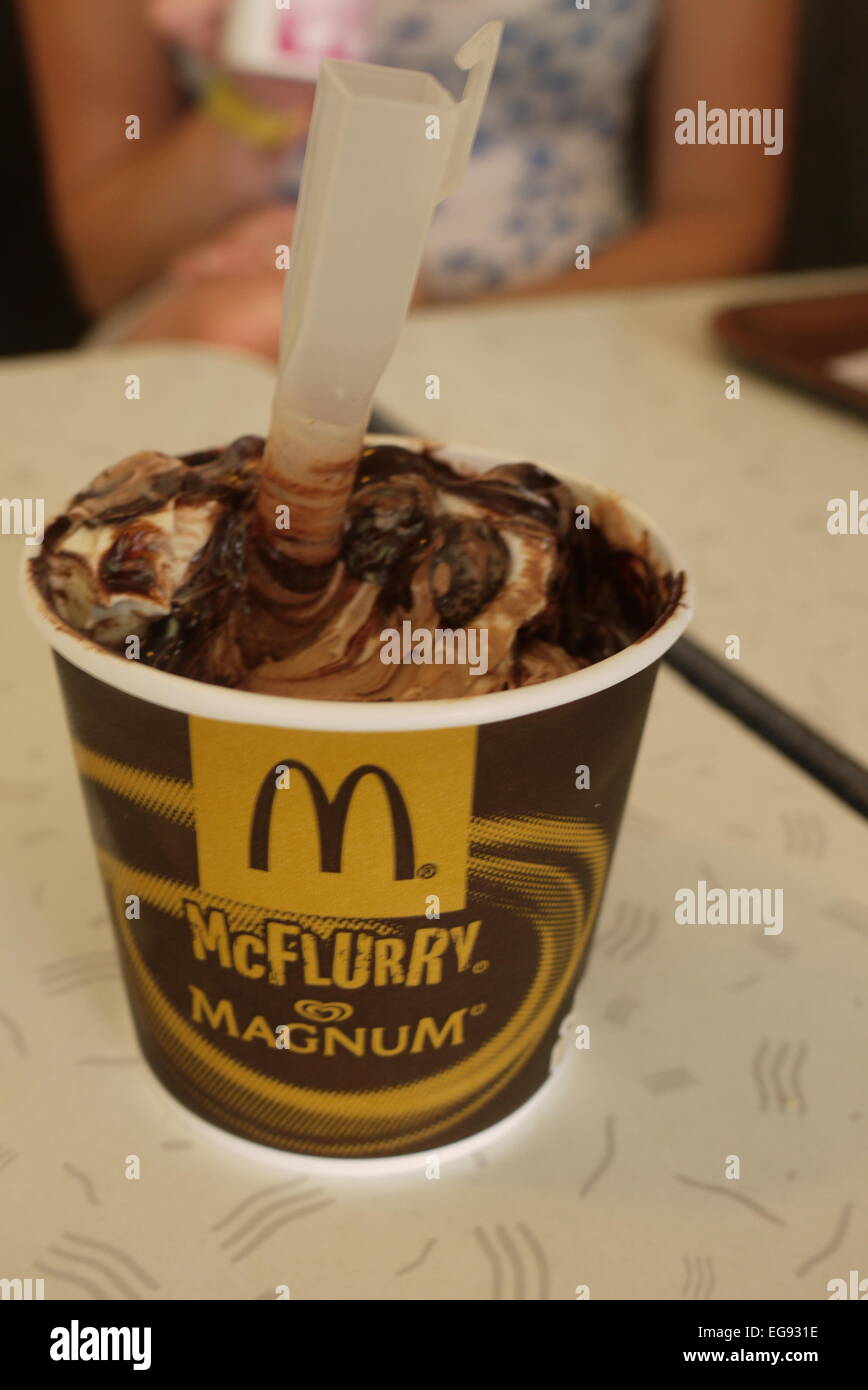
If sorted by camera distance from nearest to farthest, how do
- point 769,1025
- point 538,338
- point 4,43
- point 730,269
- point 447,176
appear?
point 447,176 < point 769,1025 < point 538,338 < point 730,269 < point 4,43

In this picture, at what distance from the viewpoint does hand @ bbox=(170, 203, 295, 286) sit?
1517 millimetres

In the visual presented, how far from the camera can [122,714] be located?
0.37m

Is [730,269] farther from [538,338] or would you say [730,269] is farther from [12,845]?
[12,845]

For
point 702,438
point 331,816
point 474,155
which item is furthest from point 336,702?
point 474,155

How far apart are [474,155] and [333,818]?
4.95 ft

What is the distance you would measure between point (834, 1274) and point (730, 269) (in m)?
1.49

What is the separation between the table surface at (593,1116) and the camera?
1.32ft

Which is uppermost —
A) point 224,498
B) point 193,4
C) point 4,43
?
point 4,43

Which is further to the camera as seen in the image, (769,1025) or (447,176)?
(769,1025)

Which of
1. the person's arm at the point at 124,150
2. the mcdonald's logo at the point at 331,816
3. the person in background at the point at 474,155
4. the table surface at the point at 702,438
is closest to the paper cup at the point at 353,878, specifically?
the mcdonald's logo at the point at 331,816

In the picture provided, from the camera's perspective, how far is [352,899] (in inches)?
14.8

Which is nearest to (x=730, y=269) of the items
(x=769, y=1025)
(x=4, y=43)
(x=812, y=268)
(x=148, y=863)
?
(x=812, y=268)

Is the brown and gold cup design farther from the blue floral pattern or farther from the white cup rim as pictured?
the blue floral pattern

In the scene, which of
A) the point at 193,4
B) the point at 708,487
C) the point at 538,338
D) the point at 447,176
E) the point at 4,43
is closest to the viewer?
the point at 447,176
